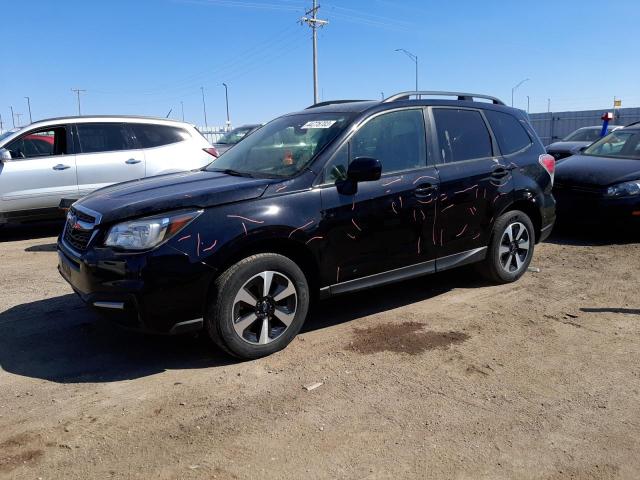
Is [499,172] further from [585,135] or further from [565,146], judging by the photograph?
[585,135]

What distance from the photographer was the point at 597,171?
775 cm

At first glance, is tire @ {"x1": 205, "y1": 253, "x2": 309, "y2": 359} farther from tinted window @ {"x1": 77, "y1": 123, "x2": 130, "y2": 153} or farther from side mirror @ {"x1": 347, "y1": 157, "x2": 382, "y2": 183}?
tinted window @ {"x1": 77, "y1": 123, "x2": 130, "y2": 153}

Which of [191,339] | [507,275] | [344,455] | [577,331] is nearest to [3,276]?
[191,339]

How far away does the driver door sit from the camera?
7.96m

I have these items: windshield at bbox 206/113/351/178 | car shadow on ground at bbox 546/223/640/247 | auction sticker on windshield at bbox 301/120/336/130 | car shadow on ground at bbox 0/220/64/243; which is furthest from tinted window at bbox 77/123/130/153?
car shadow on ground at bbox 546/223/640/247

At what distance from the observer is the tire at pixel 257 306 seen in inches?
144

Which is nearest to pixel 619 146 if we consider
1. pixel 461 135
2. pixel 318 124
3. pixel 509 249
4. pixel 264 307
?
pixel 509 249

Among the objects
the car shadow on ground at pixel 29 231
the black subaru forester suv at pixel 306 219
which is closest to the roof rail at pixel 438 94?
the black subaru forester suv at pixel 306 219

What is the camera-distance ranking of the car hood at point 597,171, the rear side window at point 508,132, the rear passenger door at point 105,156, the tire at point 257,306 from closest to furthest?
the tire at point 257,306 < the rear side window at point 508,132 < the car hood at point 597,171 < the rear passenger door at point 105,156

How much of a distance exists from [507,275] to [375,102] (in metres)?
2.26

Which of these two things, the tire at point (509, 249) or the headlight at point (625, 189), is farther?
the headlight at point (625, 189)

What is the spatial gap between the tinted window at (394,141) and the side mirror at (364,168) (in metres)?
0.27

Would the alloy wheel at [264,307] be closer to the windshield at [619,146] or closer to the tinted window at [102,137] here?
the tinted window at [102,137]

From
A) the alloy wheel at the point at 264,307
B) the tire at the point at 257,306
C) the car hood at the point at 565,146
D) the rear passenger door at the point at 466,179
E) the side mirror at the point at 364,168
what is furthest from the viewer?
the car hood at the point at 565,146
